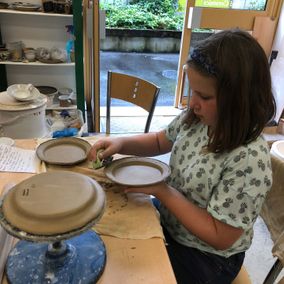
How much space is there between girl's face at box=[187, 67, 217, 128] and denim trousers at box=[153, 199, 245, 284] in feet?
1.35

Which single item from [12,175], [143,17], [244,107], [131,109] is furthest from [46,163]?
[143,17]

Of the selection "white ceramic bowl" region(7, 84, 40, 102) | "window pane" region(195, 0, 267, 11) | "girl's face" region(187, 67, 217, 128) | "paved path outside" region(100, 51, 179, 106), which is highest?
"window pane" region(195, 0, 267, 11)

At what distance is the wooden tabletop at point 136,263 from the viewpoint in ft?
2.21

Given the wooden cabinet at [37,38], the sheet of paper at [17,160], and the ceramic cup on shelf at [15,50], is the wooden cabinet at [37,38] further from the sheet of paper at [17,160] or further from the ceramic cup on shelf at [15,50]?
the sheet of paper at [17,160]

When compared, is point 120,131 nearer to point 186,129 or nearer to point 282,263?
point 186,129

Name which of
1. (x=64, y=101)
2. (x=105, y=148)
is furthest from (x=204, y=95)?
(x=64, y=101)

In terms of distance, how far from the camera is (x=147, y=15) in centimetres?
698

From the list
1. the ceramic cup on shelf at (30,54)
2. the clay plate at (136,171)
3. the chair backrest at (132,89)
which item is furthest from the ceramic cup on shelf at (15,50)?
the clay plate at (136,171)

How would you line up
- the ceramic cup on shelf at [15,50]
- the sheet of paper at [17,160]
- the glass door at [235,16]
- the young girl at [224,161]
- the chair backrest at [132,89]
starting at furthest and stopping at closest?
the glass door at [235,16]
the ceramic cup on shelf at [15,50]
the chair backrest at [132,89]
the sheet of paper at [17,160]
the young girl at [224,161]

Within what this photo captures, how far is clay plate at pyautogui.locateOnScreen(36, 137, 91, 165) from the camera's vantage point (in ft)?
3.44

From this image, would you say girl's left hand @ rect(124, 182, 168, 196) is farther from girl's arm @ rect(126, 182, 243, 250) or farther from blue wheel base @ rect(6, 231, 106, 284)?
blue wheel base @ rect(6, 231, 106, 284)

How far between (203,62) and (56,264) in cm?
61

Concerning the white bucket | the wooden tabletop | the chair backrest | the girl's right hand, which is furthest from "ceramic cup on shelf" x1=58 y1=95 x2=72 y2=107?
the wooden tabletop

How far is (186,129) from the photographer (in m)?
1.03
